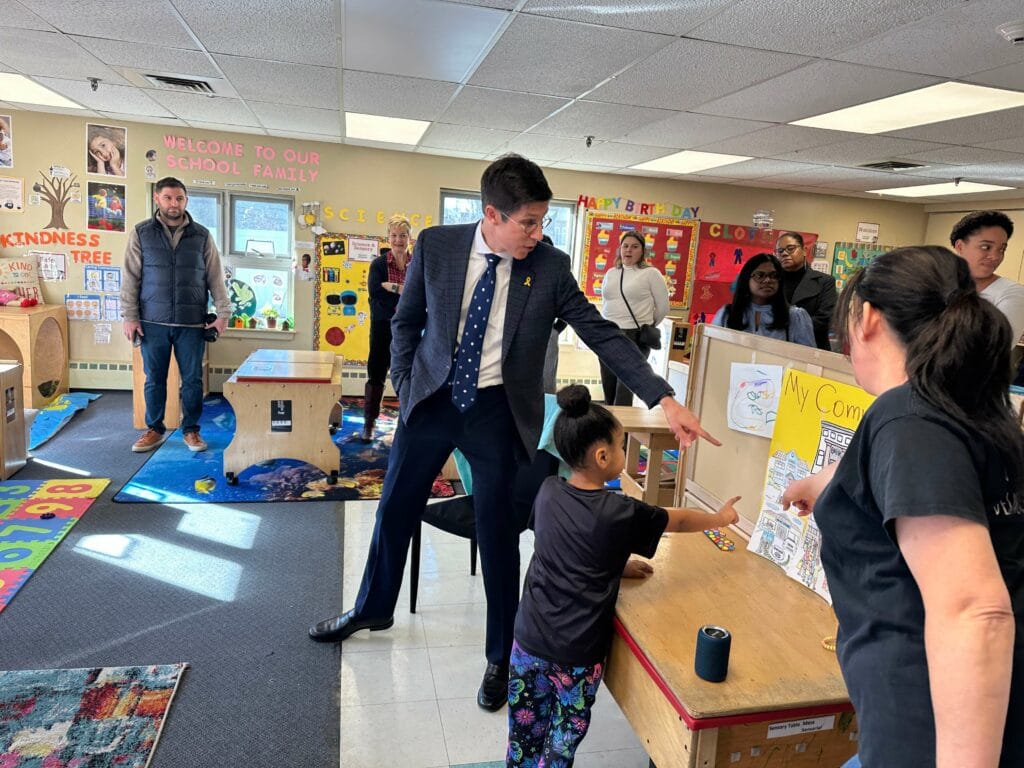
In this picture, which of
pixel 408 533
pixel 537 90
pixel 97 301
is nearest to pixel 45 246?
pixel 97 301

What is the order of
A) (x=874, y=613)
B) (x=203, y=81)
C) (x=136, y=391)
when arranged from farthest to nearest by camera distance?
1. (x=136, y=391)
2. (x=203, y=81)
3. (x=874, y=613)

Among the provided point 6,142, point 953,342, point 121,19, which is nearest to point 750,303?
point 953,342

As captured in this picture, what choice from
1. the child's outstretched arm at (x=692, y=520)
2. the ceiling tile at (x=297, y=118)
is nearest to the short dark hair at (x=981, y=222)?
the child's outstretched arm at (x=692, y=520)

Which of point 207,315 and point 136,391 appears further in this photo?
point 136,391

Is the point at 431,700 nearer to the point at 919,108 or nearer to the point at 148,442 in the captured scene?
the point at 148,442

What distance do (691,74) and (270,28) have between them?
197cm

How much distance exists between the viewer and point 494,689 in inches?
76.7

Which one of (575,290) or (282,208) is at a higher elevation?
(282,208)

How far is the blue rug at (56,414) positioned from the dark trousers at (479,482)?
3333mm

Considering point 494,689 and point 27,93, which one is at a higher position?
point 27,93

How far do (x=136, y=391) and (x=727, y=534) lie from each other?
4407mm

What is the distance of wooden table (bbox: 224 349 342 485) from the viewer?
3.60 metres

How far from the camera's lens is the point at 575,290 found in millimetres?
1900

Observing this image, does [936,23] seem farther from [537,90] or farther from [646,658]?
[646,658]
